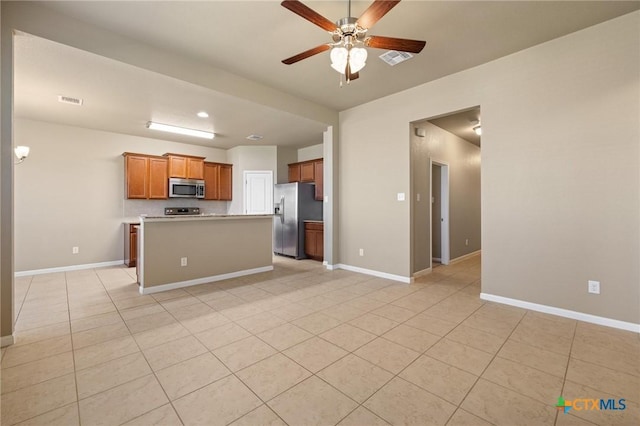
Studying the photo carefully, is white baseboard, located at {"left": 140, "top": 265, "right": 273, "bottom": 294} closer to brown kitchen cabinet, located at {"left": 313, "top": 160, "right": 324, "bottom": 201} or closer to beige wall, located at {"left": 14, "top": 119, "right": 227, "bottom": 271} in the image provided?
brown kitchen cabinet, located at {"left": 313, "top": 160, "right": 324, "bottom": 201}

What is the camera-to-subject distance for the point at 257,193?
6.94 m

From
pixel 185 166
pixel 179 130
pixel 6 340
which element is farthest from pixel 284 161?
pixel 6 340

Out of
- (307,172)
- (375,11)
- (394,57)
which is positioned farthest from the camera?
(307,172)

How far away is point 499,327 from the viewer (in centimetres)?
261

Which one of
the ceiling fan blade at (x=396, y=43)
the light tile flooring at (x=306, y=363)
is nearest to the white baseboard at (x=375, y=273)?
the light tile flooring at (x=306, y=363)

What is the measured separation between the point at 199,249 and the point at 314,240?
260cm

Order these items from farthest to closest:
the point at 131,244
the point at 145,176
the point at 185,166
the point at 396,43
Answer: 1. the point at 185,166
2. the point at 145,176
3. the point at 131,244
4. the point at 396,43

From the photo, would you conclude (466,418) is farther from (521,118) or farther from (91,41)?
(91,41)

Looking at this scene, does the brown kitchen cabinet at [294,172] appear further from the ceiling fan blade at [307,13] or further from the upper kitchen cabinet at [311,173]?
the ceiling fan blade at [307,13]

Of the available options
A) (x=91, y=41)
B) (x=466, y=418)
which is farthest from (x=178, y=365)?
(x=91, y=41)

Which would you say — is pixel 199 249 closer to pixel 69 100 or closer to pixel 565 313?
pixel 69 100

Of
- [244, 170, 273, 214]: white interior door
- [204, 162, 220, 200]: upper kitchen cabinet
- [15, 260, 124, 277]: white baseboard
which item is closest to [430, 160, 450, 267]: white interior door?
Answer: [244, 170, 273, 214]: white interior door

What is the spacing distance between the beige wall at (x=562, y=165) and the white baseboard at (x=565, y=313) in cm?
5

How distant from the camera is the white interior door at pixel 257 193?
6941 millimetres
